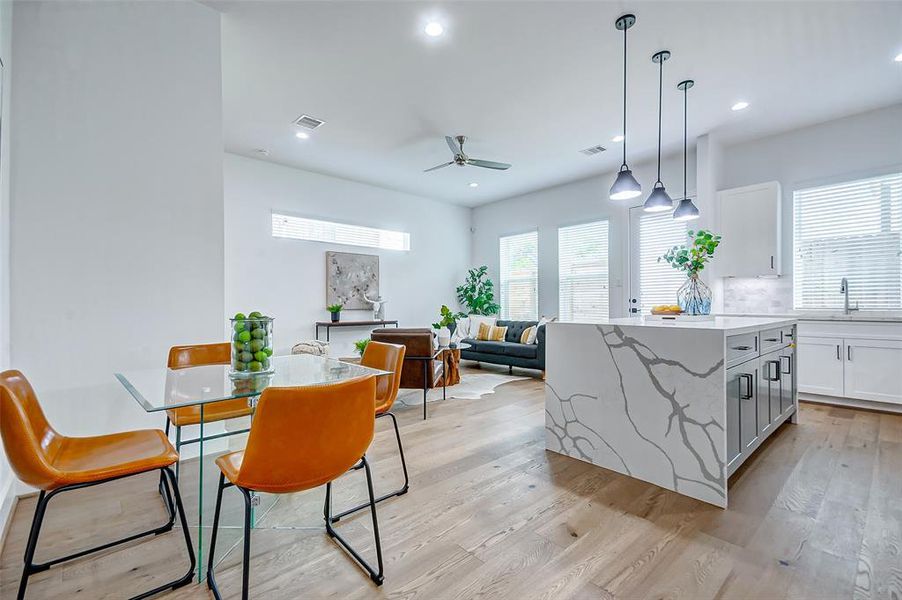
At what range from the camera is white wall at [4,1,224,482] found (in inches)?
91.7

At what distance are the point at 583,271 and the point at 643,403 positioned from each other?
4.55 m

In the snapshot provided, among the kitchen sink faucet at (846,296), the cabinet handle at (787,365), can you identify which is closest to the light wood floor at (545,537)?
the cabinet handle at (787,365)

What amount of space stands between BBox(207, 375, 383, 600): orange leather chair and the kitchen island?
5.49 ft

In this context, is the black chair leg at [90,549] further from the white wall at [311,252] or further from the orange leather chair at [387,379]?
the white wall at [311,252]

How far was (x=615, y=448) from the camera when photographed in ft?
8.46

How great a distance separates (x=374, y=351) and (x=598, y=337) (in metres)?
1.46

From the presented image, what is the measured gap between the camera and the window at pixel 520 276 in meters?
7.49

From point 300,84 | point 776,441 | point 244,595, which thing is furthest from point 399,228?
point 244,595

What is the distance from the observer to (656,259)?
580 centimetres

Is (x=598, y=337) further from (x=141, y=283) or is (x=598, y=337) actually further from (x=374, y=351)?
(x=141, y=283)

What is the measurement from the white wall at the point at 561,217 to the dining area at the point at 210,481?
4869 millimetres

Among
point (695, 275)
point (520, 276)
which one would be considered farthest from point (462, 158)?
point (520, 276)

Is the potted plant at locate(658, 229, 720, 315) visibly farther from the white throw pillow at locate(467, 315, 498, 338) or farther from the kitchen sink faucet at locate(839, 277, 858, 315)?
the white throw pillow at locate(467, 315, 498, 338)

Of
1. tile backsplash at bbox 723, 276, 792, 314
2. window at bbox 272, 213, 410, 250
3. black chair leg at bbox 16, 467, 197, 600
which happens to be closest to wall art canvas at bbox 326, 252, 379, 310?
window at bbox 272, 213, 410, 250
